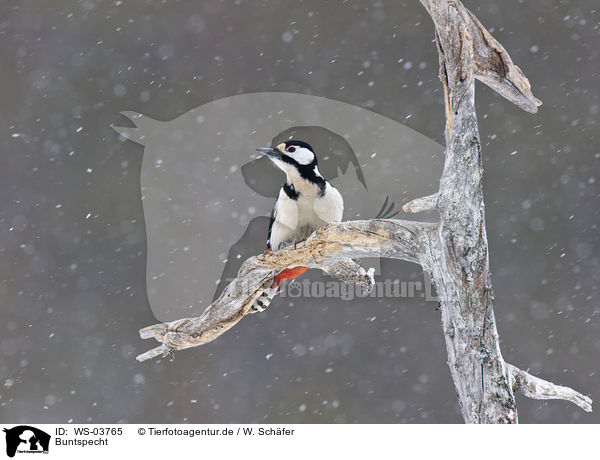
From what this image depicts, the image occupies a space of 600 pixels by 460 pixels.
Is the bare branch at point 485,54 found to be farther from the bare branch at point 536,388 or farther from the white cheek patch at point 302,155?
the bare branch at point 536,388

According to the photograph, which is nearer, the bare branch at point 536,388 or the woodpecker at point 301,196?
the bare branch at point 536,388

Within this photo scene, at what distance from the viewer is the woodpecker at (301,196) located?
190 centimetres

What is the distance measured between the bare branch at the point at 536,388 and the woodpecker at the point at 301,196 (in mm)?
796

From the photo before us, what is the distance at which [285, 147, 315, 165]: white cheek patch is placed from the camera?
1887mm

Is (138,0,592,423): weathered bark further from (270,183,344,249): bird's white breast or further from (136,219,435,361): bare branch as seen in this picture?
(270,183,344,249): bird's white breast

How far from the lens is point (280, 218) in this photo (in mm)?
2006

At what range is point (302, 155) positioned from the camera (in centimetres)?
189

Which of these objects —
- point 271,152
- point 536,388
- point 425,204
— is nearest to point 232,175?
point 271,152

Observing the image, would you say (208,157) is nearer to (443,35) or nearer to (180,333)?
(180,333)

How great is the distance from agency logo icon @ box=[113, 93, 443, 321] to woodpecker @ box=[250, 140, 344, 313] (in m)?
0.36
